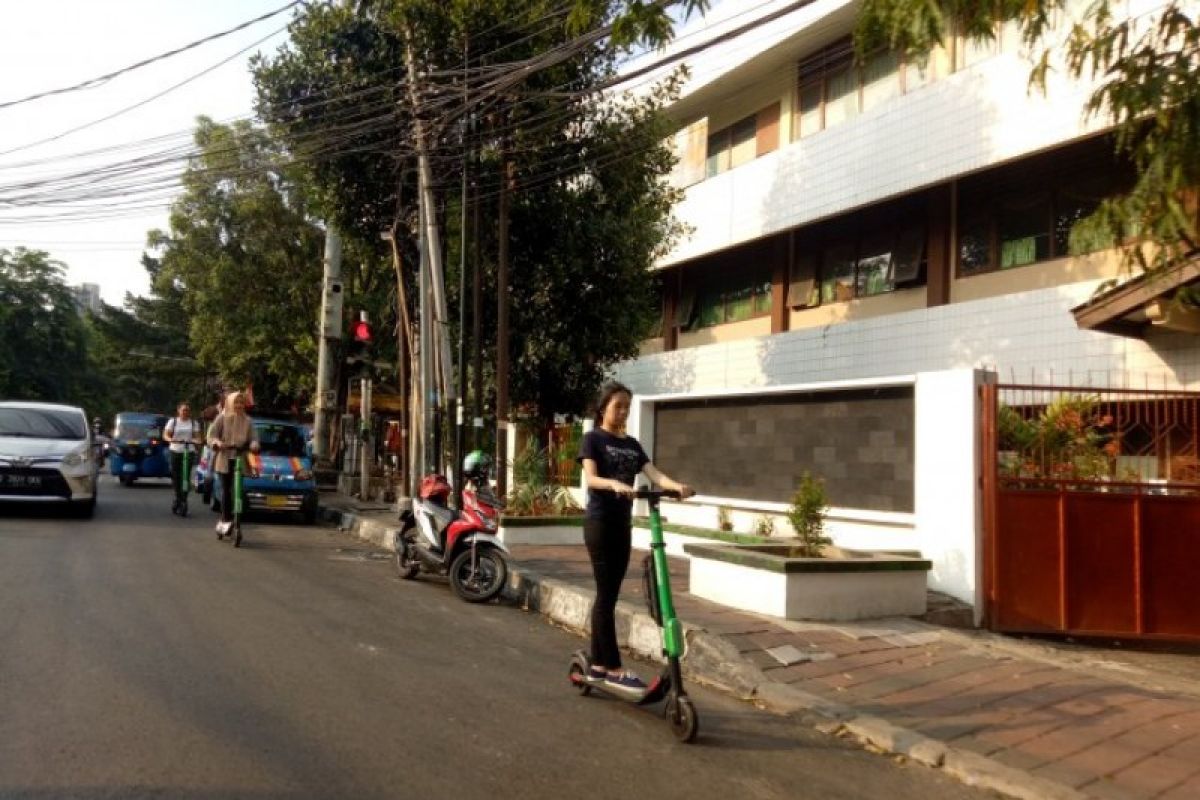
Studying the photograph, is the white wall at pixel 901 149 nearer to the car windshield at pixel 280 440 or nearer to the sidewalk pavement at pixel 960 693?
the sidewalk pavement at pixel 960 693

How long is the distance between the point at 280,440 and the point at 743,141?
10005 millimetres

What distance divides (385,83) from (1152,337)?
10.8 meters

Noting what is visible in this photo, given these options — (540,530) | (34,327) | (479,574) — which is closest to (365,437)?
(540,530)

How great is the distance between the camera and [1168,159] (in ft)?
14.5

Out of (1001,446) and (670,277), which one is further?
(670,277)

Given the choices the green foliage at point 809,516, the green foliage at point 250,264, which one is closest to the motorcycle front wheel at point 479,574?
the green foliage at point 809,516

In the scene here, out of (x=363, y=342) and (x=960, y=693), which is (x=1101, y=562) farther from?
(x=363, y=342)

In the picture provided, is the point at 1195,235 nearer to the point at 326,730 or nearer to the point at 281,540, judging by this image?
the point at 326,730

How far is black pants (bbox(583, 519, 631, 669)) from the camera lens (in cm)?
527

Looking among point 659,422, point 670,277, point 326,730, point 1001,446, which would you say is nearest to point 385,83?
point 659,422

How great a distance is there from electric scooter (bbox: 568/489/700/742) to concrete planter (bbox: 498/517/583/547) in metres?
6.30

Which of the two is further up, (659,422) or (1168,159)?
(1168,159)

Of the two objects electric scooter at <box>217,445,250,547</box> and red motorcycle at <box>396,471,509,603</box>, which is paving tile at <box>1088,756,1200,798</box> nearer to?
red motorcycle at <box>396,471,509,603</box>

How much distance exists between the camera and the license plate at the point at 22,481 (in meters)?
A: 12.3
